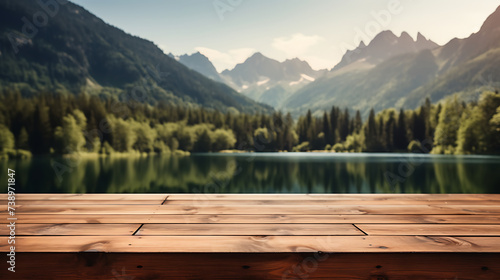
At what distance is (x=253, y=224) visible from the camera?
246cm

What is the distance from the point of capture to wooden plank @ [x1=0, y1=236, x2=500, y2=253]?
1.89 meters

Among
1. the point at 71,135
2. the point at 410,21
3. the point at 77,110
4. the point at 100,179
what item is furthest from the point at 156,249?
the point at 77,110

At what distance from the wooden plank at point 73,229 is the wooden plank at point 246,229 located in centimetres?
12

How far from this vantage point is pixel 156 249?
1.89 metres

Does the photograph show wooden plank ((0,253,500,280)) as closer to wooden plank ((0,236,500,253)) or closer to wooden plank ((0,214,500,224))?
wooden plank ((0,236,500,253))

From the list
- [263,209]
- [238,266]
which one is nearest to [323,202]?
[263,209]

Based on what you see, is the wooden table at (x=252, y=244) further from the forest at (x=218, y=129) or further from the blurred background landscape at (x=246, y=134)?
the forest at (x=218, y=129)

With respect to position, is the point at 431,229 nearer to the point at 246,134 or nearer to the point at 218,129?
the point at 218,129

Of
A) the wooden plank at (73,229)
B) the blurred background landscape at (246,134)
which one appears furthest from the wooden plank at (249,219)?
the blurred background landscape at (246,134)

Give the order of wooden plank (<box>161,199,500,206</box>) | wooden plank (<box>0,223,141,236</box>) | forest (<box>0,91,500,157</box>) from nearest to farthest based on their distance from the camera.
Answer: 1. wooden plank (<box>0,223,141,236</box>)
2. wooden plank (<box>161,199,500,206</box>)
3. forest (<box>0,91,500,157</box>)

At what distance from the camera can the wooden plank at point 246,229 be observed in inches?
87.2

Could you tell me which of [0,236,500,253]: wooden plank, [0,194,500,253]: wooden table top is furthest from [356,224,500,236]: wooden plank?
[0,236,500,253]: wooden plank

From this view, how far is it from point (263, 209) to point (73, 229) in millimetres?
1458

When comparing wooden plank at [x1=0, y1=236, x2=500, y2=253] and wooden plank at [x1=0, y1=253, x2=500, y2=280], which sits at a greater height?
wooden plank at [x1=0, y1=236, x2=500, y2=253]
